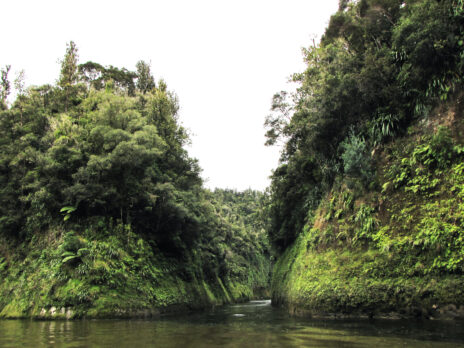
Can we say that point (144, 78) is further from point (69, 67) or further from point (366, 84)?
point (366, 84)

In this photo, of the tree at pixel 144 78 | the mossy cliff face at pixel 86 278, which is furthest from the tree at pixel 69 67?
the mossy cliff face at pixel 86 278

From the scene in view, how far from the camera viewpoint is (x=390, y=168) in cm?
1416

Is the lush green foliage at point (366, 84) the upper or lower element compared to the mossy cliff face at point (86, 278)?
upper

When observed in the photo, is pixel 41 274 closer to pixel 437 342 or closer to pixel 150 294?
pixel 150 294

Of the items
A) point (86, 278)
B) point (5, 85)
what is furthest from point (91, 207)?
point (5, 85)

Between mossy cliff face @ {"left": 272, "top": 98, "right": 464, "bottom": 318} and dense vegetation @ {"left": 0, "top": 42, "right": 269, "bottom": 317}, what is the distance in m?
11.7

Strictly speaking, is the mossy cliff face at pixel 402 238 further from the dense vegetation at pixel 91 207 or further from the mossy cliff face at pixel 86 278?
the dense vegetation at pixel 91 207

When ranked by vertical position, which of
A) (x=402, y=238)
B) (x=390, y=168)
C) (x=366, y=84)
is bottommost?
(x=402, y=238)

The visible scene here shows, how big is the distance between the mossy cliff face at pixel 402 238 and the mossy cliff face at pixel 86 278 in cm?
1017

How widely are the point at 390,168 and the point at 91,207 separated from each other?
63.6 feet

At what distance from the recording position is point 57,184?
21484mm

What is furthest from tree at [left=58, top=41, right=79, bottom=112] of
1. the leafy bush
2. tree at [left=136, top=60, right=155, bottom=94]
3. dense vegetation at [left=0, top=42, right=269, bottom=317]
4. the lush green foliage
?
the leafy bush

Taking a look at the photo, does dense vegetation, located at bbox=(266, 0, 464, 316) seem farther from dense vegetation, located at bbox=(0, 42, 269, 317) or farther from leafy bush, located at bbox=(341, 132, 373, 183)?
dense vegetation, located at bbox=(0, 42, 269, 317)

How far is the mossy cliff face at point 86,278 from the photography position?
57.6 ft
